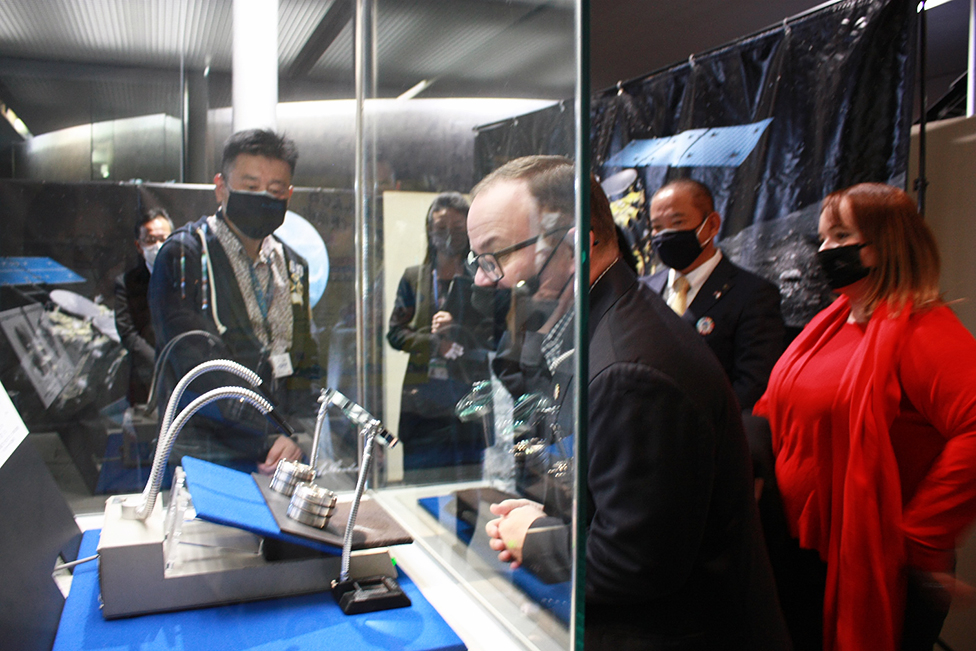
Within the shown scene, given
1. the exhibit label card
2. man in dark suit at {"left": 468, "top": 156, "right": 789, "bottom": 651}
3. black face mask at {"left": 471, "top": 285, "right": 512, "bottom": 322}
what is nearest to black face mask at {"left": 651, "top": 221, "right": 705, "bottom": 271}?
black face mask at {"left": 471, "top": 285, "right": 512, "bottom": 322}

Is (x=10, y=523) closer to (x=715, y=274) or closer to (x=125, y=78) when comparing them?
(x=125, y=78)

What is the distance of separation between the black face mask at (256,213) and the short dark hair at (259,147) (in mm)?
Result: 90

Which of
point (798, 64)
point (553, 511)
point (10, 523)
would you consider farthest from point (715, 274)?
point (10, 523)

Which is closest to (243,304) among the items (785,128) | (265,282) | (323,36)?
(265,282)

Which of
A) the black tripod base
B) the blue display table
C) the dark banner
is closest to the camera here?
the blue display table

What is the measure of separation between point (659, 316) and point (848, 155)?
176 cm

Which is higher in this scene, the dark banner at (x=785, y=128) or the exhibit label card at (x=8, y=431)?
the dark banner at (x=785, y=128)

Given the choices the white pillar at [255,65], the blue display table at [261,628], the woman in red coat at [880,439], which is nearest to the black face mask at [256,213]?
the white pillar at [255,65]

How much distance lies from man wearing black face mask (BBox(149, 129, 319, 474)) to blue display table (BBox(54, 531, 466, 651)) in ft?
2.45

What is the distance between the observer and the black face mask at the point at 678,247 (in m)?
2.61

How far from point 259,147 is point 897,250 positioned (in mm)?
1832

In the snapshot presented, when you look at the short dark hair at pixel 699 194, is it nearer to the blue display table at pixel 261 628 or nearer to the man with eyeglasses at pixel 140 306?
the man with eyeglasses at pixel 140 306

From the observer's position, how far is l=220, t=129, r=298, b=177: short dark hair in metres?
1.93

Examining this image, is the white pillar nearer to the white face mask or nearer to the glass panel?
the glass panel
